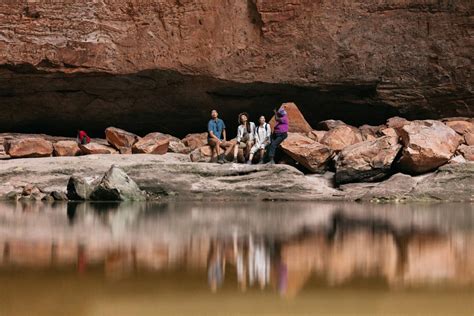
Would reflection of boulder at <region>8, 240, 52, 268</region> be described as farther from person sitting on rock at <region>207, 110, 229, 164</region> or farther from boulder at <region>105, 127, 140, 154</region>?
boulder at <region>105, 127, 140, 154</region>

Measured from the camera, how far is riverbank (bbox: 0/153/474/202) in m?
12.4

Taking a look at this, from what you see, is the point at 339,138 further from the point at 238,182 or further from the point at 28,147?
the point at 28,147

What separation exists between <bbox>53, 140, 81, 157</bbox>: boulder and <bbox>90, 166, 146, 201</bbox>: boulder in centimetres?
385

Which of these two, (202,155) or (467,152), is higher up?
(467,152)

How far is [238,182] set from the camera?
1288 cm

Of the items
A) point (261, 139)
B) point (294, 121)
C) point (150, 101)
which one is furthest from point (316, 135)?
point (150, 101)

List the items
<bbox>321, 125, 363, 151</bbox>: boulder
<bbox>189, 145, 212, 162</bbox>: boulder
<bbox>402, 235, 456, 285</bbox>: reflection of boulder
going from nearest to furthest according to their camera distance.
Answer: <bbox>402, 235, 456, 285</bbox>: reflection of boulder → <bbox>189, 145, 212, 162</bbox>: boulder → <bbox>321, 125, 363, 151</bbox>: boulder

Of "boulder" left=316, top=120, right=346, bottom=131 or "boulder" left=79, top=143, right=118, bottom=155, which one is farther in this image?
"boulder" left=316, top=120, right=346, bottom=131

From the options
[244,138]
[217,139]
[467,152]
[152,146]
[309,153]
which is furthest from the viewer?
[152,146]

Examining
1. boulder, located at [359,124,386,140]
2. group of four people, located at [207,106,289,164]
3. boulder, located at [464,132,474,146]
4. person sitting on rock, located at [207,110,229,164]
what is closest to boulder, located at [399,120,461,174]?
boulder, located at [464,132,474,146]

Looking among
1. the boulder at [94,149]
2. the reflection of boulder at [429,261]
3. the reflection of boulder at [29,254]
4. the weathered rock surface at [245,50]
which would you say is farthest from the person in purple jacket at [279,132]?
the reflection of boulder at [29,254]

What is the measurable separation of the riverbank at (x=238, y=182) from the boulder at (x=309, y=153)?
0.24 m

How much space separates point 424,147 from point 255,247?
8503 mm

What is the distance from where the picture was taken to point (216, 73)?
1595 centimetres
